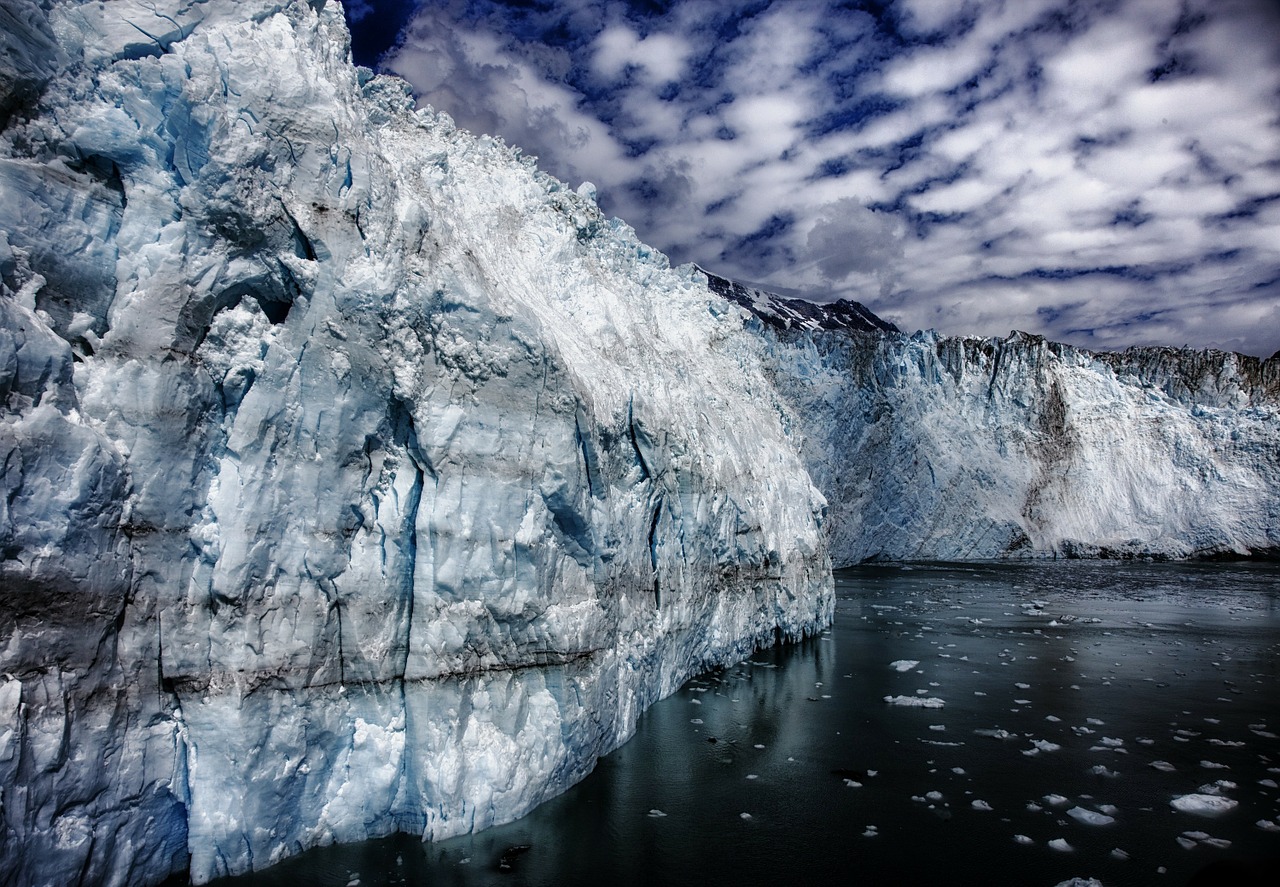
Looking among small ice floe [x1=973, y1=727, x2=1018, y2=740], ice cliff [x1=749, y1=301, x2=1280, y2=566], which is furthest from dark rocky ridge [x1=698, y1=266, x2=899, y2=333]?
small ice floe [x1=973, y1=727, x2=1018, y2=740]

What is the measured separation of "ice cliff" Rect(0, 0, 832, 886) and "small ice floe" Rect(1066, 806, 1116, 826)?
17.4ft

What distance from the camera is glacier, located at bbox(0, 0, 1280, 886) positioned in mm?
5352

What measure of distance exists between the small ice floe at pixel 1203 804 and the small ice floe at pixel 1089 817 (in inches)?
38.3

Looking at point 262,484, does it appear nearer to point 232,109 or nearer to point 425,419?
point 425,419

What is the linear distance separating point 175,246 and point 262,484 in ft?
6.86

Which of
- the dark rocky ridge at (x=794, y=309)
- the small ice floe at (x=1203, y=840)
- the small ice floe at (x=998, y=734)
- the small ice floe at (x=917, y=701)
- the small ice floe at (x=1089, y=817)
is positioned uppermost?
the dark rocky ridge at (x=794, y=309)

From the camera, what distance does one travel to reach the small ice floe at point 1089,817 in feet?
26.1

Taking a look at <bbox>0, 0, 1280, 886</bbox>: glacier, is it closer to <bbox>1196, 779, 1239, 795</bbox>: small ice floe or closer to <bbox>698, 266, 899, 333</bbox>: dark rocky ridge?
<bbox>1196, 779, 1239, 795</bbox>: small ice floe

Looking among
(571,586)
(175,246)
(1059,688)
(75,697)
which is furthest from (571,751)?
(1059,688)

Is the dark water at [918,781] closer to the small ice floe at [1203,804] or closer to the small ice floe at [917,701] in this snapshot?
the small ice floe at [1203,804]

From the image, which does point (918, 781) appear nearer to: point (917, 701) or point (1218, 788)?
point (1218, 788)

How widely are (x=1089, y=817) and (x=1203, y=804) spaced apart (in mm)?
1471

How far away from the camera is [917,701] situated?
41.8ft

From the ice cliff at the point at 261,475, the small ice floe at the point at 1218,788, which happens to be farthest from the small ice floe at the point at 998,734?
the ice cliff at the point at 261,475
